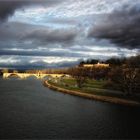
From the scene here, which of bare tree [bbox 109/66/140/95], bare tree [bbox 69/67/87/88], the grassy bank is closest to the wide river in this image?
the grassy bank

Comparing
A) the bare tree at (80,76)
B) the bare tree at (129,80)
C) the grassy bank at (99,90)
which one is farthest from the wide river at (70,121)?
the bare tree at (80,76)

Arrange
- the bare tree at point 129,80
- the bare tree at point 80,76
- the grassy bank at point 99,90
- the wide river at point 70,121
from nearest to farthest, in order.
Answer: the wide river at point 70,121 < the grassy bank at point 99,90 < the bare tree at point 129,80 < the bare tree at point 80,76

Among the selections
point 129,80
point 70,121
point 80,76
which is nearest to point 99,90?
point 129,80

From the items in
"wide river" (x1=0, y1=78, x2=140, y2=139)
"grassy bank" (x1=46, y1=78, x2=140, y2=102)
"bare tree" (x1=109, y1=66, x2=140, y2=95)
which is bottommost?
"wide river" (x1=0, y1=78, x2=140, y2=139)

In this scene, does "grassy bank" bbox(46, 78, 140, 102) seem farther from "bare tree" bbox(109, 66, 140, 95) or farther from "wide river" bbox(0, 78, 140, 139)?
"wide river" bbox(0, 78, 140, 139)

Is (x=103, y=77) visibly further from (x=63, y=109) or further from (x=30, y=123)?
(x=30, y=123)

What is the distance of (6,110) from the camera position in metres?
43.3

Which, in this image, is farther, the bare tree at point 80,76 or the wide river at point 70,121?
the bare tree at point 80,76

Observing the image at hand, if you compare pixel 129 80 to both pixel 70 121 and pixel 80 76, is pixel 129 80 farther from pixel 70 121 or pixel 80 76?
pixel 80 76

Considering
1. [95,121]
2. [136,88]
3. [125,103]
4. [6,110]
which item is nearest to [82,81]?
[136,88]

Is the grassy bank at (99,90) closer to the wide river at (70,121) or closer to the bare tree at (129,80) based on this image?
the bare tree at (129,80)

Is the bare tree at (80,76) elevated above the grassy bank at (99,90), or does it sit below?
above

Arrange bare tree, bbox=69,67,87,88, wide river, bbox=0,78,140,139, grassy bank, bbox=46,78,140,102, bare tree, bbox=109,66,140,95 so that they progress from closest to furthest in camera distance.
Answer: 1. wide river, bbox=0,78,140,139
2. grassy bank, bbox=46,78,140,102
3. bare tree, bbox=109,66,140,95
4. bare tree, bbox=69,67,87,88

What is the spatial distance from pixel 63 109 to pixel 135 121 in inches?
484
